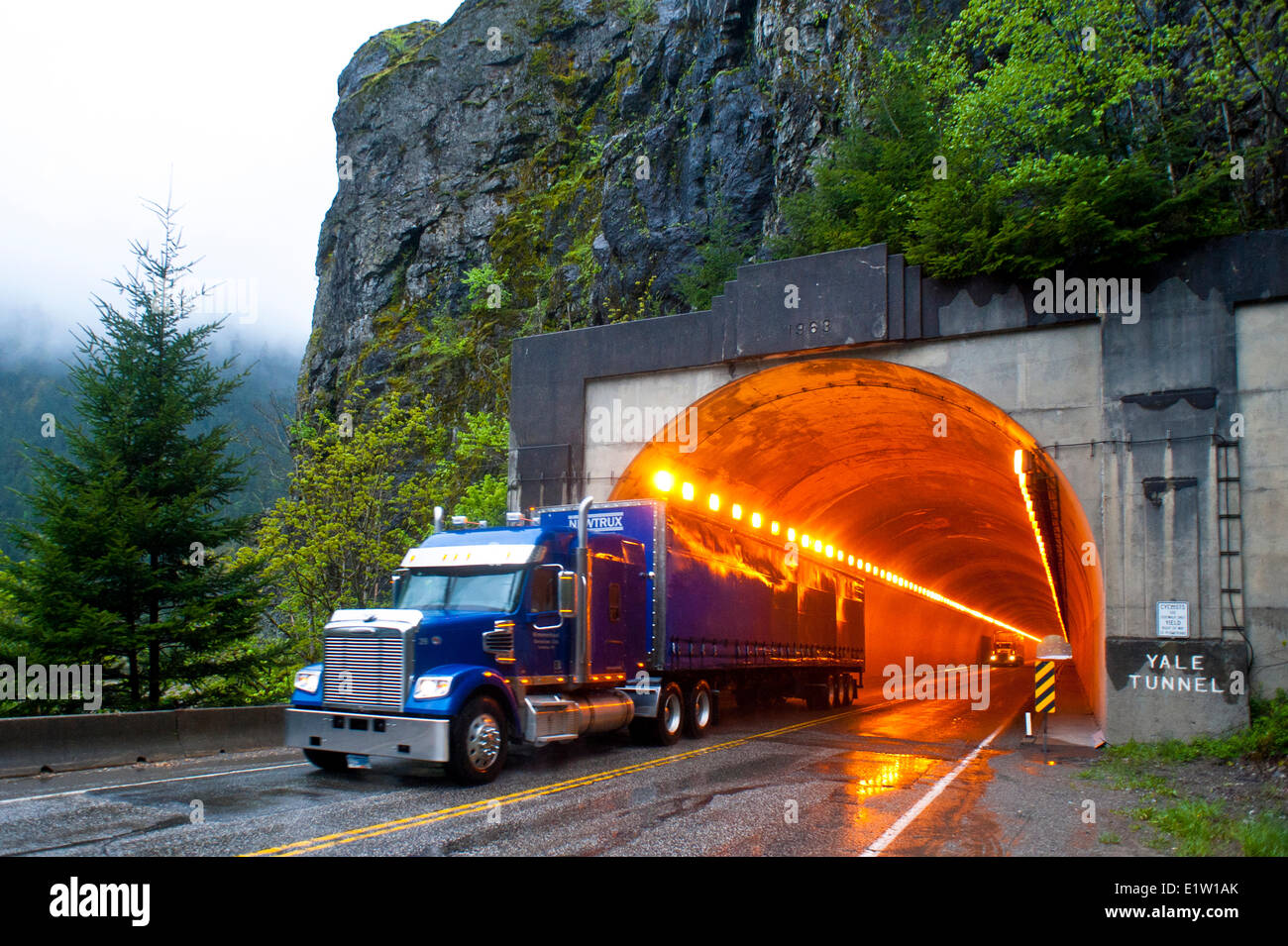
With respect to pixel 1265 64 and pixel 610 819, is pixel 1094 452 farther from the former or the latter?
pixel 610 819

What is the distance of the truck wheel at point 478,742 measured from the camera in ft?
35.7

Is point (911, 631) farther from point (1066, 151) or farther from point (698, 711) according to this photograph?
point (698, 711)

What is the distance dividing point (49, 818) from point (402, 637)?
375cm

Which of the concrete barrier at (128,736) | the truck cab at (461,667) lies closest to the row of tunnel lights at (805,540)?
the truck cab at (461,667)

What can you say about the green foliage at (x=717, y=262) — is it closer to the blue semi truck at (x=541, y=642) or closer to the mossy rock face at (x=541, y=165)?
the mossy rock face at (x=541, y=165)

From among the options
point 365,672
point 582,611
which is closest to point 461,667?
point 365,672

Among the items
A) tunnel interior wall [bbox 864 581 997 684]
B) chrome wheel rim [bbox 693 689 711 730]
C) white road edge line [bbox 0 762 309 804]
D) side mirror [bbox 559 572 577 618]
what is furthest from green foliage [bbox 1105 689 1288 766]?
tunnel interior wall [bbox 864 581 997 684]

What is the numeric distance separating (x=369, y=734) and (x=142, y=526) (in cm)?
653

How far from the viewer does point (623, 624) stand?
15281 millimetres

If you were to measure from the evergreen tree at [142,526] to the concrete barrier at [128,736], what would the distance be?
150 centimetres

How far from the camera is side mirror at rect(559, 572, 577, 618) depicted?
43.5 ft

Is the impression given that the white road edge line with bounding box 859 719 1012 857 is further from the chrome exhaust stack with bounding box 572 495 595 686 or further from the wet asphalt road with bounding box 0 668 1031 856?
the chrome exhaust stack with bounding box 572 495 595 686

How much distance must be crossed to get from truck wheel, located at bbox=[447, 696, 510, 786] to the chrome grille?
2.49ft

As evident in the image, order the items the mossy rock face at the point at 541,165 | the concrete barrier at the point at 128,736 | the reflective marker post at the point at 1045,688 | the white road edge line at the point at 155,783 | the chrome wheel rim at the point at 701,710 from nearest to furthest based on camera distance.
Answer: the white road edge line at the point at 155,783 < the concrete barrier at the point at 128,736 < the chrome wheel rim at the point at 701,710 < the reflective marker post at the point at 1045,688 < the mossy rock face at the point at 541,165
